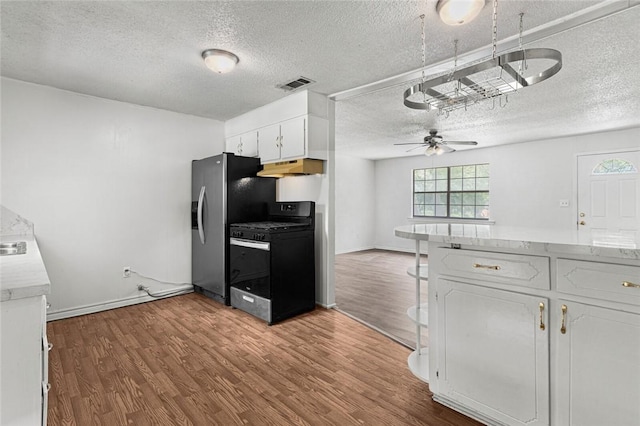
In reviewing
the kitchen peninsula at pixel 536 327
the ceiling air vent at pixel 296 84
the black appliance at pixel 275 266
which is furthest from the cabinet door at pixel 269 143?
the kitchen peninsula at pixel 536 327

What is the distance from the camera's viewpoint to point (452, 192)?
722cm

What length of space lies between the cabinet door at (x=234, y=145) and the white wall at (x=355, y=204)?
346 cm

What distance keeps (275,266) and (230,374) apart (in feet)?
3.58

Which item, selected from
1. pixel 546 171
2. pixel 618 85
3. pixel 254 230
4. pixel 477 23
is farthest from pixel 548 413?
pixel 546 171

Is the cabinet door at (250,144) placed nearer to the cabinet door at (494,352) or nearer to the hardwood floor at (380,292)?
the hardwood floor at (380,292)

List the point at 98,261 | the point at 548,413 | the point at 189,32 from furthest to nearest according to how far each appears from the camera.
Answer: the point at 98,261
the point at 189,32
the point at 548,413

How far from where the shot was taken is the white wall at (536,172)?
5.38 m

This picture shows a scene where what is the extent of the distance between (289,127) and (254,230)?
1202 millimetres

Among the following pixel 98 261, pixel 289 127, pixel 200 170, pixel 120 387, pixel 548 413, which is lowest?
pixel 120 387

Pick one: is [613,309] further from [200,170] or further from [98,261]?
[98,261]

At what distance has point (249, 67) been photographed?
109 inches

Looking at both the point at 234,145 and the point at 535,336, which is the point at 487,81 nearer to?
the point at 535,336

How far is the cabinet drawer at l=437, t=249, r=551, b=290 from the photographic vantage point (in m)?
1.45

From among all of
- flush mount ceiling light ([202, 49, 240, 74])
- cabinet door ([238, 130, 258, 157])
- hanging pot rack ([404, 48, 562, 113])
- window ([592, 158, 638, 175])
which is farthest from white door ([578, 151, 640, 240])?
flush mount ceiling light ([202, 49, 240, 74])
